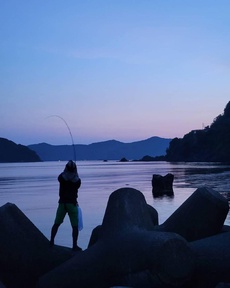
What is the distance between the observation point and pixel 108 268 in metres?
6.48

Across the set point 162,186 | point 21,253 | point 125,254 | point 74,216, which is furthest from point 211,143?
point 125,254

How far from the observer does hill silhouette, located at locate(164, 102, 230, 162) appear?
168 meters

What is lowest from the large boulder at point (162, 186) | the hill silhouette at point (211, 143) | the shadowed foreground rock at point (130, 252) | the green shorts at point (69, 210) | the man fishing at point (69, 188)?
the large boulder at point (162, 186)

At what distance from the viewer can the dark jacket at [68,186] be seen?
8.62 m

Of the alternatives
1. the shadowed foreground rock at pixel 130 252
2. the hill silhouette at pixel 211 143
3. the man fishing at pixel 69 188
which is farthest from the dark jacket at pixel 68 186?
the hill silhouette at pixel 211 143

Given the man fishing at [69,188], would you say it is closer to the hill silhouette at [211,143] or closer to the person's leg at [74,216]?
the person's leg at [74,216]

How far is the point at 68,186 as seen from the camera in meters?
8.65

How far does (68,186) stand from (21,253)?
4.86 feet

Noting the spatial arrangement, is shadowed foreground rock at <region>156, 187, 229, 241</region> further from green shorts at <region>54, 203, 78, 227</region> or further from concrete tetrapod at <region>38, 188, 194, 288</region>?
green shorts at <region>54, 203, 78, 227</region>

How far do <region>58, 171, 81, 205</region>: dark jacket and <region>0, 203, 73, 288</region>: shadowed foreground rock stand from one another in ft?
3.01

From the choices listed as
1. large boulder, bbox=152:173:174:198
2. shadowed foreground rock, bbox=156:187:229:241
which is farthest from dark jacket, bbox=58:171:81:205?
large boulder, bbox=152:173:174:198

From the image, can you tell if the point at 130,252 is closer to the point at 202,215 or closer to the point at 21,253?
the point at 202,215

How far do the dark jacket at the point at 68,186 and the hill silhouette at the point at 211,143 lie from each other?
15937 centimetres

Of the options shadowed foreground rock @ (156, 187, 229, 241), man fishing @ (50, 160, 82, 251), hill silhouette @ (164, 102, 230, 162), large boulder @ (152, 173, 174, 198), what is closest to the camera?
shadowed foreground rock @ (156, 187, 229, 241)
